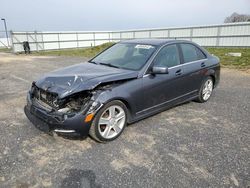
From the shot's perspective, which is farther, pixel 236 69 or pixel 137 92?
pixel 236 69

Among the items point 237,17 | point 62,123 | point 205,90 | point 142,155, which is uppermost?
point 237,17

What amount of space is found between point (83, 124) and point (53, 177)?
0.78 meters

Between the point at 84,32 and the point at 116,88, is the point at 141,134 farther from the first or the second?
the point at 84,32

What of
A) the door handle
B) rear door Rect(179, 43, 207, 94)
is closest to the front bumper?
the door handle

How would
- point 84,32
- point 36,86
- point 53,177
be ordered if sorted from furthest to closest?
point 84,32, point 36,86, point 53,177

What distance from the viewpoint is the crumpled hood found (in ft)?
10.4

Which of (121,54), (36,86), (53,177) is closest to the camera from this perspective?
(53,177)

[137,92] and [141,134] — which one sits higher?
[137,92]

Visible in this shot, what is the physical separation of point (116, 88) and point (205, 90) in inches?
113

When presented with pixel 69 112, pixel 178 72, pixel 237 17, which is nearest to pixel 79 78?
pixel 69 112

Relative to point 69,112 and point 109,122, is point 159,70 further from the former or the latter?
point 69,112

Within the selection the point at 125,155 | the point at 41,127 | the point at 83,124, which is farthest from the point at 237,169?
the point at 41,127

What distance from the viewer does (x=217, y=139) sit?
3.58 metres

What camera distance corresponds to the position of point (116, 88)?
3.38 metres
